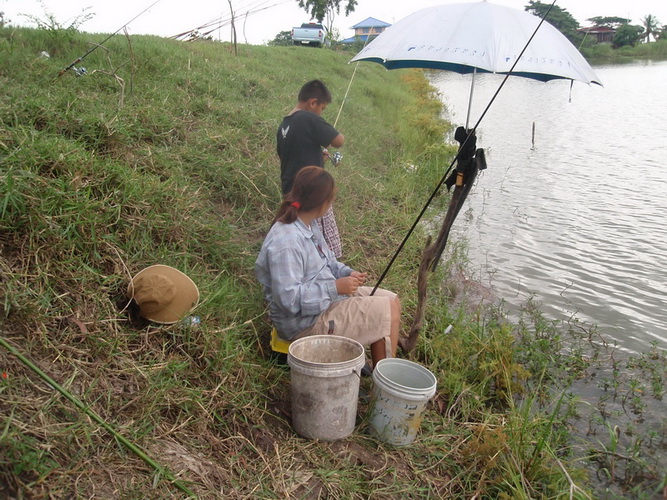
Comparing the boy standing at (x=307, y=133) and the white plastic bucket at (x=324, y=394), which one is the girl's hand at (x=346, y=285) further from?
the boy standing at (x=307, y=133)

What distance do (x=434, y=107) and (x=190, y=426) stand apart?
15314 mm

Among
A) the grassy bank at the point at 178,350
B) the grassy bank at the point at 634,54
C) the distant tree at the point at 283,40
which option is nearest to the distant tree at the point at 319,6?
the distant tree at the point at 283,40

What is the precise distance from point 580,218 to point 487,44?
502cm

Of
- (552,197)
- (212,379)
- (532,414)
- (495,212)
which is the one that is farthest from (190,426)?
(552,197)

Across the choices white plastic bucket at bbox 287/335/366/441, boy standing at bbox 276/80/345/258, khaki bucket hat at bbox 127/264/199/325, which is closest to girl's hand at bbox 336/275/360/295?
white plastic bucket at bbox 287/335/366/441

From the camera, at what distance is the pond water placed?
201 inches

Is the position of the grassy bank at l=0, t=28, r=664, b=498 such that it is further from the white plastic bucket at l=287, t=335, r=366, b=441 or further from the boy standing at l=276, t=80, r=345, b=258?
the boy standing at l=276, t=80, r=345, b=258

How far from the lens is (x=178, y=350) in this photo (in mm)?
2635

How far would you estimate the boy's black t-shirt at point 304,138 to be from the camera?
3.73 metres

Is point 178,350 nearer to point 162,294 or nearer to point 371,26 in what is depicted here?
point 162,294

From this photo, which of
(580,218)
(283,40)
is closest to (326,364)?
(580,218)

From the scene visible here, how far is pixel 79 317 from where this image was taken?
8.02 ft

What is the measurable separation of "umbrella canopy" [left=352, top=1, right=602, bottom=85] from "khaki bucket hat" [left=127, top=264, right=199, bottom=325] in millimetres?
1999

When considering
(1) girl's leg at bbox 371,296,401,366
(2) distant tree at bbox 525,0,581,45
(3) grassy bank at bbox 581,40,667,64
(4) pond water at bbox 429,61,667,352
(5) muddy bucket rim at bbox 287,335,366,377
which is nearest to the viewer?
(5) muddy bucket rim at bbox 287,335,366,377
